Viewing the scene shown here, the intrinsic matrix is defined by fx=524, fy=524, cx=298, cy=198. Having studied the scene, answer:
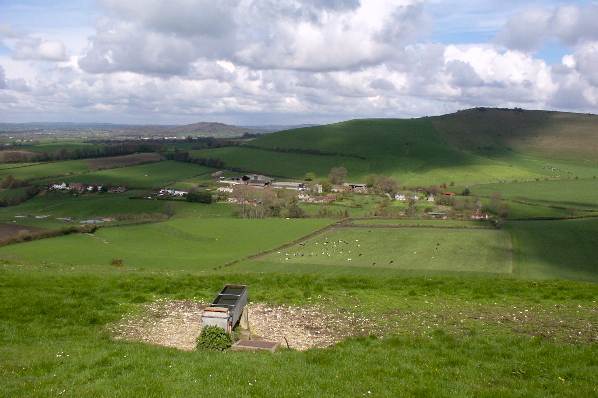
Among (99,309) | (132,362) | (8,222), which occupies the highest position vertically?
(132,362)

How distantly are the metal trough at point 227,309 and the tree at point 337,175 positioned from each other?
12734cm

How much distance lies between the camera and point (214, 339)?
14.3m

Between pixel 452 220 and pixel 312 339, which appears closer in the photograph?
pixel 312 339

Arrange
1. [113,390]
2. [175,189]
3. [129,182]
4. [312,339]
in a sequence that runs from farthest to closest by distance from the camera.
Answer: [129,182] → [175,189] → [312,339] → [113,390]

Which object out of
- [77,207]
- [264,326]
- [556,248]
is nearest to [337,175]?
[77,207]

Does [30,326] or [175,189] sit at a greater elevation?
[30,326]

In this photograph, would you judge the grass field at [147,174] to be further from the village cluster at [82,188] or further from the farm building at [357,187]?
the farm building at [357,187]

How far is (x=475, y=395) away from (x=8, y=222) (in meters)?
89.4

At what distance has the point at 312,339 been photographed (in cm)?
1608

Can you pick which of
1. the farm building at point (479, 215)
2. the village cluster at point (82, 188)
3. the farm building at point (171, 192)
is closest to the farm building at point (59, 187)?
the village cluster at point (82, 188)

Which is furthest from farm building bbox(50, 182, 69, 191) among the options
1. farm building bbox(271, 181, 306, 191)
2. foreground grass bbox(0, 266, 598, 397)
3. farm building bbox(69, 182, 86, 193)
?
foreground grass bbox(0, 266, 598, 397)

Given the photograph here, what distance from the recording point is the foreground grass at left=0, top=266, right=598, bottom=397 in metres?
10.7

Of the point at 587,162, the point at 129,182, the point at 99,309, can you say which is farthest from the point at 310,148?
the point at 99,309

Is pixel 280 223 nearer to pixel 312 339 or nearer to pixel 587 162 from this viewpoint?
pixel 312 339
